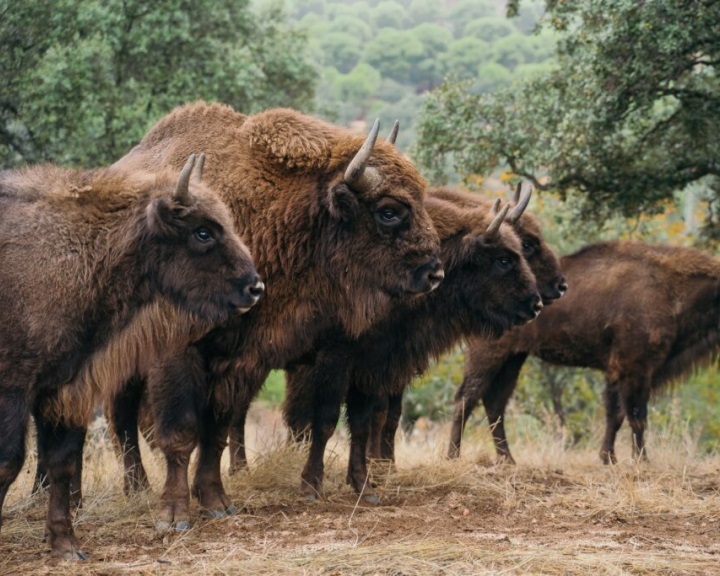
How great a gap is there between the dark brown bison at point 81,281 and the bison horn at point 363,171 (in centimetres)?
151

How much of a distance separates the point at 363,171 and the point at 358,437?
2.54m

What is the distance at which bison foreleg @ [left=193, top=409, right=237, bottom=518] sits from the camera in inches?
325

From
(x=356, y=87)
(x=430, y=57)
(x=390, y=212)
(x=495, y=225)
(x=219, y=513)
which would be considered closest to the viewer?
(x=219, y=513)

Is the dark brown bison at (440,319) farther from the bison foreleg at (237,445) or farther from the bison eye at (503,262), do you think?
the bison foreleg at (237,445)

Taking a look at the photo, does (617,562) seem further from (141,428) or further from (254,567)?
(141,428)

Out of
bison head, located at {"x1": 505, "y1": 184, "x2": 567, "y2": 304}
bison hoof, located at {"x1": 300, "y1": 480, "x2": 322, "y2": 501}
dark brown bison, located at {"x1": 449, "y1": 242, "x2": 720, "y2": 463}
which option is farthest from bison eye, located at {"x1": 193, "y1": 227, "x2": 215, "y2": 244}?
dark brown bison, located at {"x1": 449, "y1": 242, "x2": 720, "y2": 463}

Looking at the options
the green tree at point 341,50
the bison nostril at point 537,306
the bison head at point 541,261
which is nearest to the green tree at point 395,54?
the green tree at point 341,50

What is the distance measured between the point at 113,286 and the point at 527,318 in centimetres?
493

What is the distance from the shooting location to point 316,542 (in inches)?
278

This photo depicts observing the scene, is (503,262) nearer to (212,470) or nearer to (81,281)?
(212,470)

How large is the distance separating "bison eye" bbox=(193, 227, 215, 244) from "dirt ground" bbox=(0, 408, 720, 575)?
2.02m

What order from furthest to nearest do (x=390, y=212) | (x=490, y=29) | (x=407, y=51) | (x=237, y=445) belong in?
1. (x=490, y=29)
2. (x=407, y=51)
3. (x=237, y=445)
4. (x=390, y=212)

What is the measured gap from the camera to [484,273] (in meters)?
10.4

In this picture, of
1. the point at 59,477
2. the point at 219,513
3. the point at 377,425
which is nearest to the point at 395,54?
the point at 377,425
